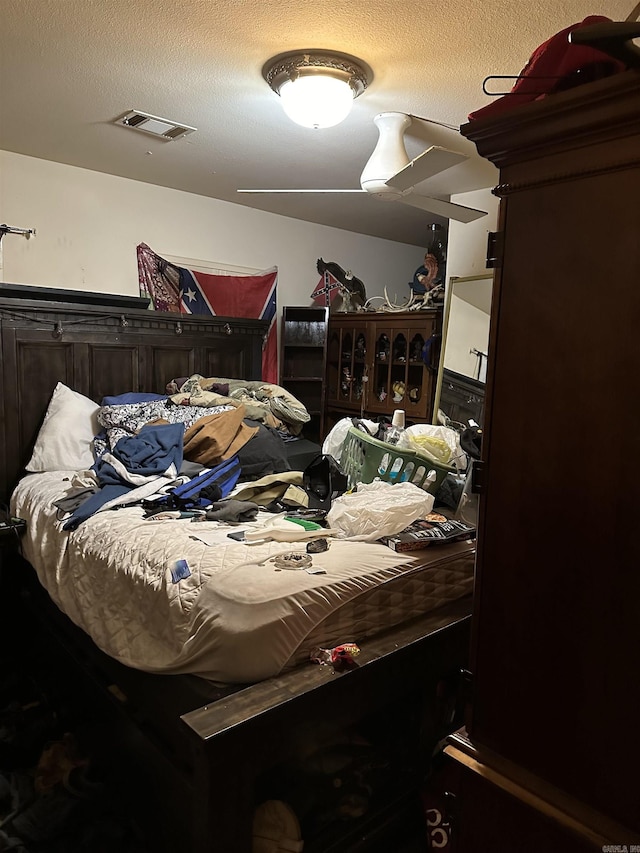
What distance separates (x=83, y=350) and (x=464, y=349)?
89.5 inches

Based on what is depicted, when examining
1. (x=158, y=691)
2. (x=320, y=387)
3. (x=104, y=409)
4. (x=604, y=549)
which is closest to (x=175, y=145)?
(x=104, y=409)

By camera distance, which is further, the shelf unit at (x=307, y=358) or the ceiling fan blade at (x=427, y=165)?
the shelf unit at (x=307, y=358)

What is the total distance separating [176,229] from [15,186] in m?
1.03

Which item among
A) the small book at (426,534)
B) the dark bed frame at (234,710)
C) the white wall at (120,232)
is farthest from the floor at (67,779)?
the white wall at (120,232)

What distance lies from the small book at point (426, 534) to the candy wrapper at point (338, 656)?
39 centimetres

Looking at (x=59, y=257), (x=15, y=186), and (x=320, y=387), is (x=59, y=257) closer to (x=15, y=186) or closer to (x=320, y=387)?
(x=15, y=186)

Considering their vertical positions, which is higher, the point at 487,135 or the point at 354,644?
the point at 487,135

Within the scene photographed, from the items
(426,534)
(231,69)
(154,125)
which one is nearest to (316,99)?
(231,69)

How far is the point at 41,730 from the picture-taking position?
225 cm

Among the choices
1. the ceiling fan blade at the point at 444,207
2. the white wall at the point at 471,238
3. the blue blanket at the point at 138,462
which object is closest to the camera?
the blue blanket at the point at 138,462

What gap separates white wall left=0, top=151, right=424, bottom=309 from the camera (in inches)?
130

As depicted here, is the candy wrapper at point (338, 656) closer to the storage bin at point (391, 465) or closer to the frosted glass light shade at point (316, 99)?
the storage bin at point (391, 465)

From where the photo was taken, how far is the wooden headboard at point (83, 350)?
122 inches

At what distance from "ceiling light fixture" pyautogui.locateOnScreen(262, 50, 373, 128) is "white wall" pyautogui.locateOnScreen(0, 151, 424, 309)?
70.0 inches
